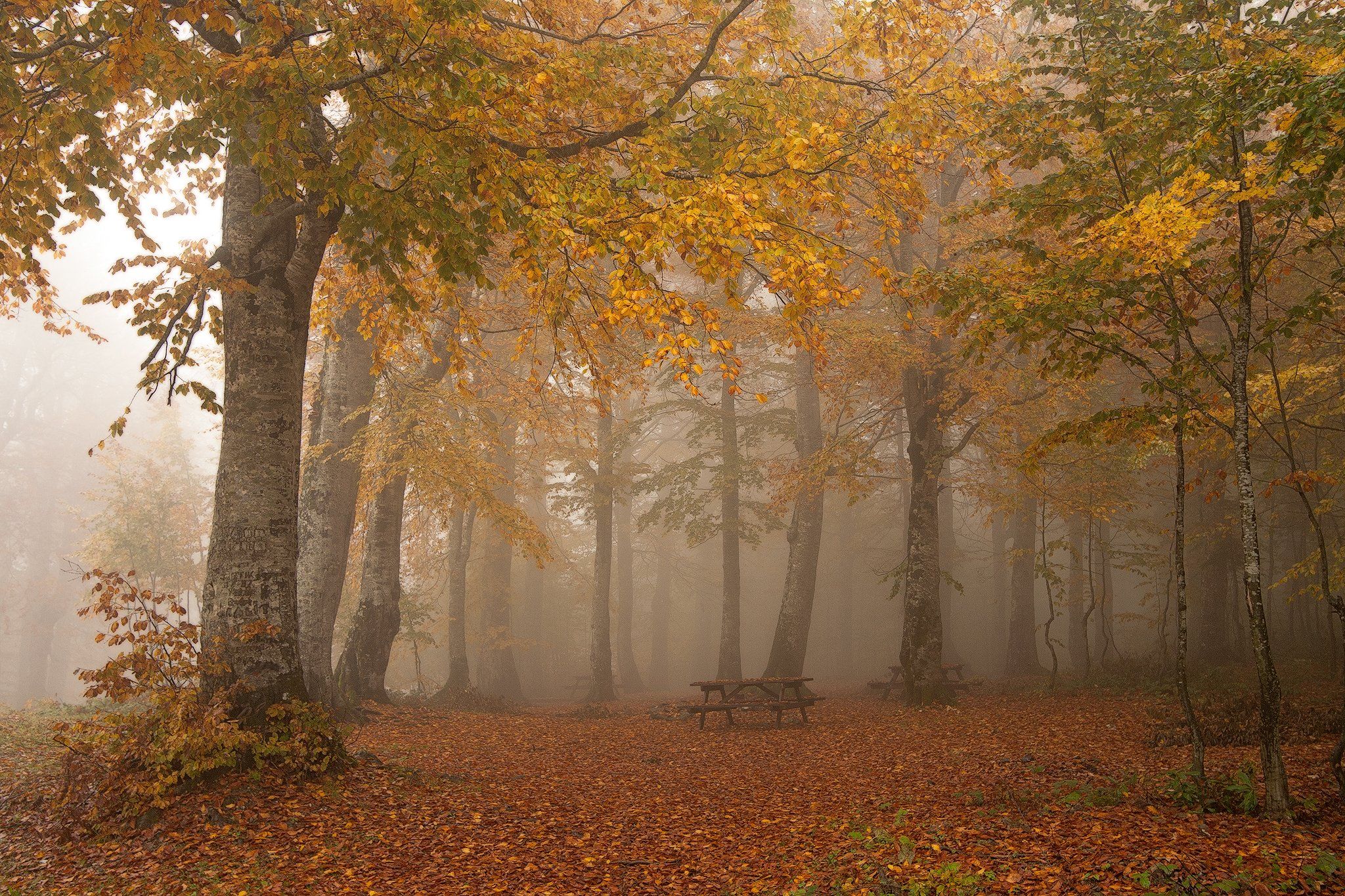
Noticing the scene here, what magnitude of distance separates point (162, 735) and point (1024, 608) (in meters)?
17.5

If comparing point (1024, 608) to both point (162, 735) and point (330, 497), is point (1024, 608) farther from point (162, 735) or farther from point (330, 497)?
point (162, 735)

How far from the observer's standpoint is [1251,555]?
5.07 metres

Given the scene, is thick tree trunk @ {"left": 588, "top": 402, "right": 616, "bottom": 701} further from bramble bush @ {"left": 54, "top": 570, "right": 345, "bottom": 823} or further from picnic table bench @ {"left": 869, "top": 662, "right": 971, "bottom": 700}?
bramble bush @ {"left": 54, "top": 570, "right": 345, "bottom": 823}

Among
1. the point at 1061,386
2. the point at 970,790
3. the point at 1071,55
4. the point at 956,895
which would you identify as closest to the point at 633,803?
the point at 970,790

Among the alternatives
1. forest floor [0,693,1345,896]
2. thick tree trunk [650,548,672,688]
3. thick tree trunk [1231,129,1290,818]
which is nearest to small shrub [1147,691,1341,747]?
forest floor [0,693,1345,896]

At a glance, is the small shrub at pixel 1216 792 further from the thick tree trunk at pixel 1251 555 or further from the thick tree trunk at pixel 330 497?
the thick tree trunk at pixel 330 497

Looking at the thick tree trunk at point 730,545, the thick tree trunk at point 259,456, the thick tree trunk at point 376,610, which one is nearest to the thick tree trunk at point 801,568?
the thick tree trunk at point 730,545

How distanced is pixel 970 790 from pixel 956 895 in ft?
8.39

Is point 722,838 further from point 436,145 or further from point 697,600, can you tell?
point 697,600

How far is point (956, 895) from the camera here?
400 cm

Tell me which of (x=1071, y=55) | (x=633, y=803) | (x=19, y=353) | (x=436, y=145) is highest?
(x=19, y=353)

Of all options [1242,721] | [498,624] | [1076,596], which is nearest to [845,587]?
[1076,596]

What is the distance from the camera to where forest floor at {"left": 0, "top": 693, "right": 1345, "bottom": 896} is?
434 cm

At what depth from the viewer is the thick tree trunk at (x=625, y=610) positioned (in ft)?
79.4
